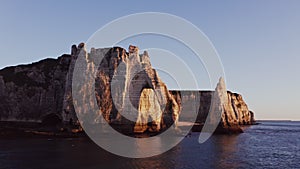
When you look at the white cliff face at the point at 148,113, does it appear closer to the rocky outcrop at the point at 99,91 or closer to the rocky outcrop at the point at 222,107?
the rocky outcrop at the point at 99,91

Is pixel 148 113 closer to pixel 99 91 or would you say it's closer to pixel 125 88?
pixel 125 88

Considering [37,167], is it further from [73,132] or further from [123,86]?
[123,86]

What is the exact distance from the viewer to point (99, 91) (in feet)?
258

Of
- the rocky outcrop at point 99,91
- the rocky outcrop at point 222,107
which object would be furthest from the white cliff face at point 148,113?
the rocky outcrop at point 222,107

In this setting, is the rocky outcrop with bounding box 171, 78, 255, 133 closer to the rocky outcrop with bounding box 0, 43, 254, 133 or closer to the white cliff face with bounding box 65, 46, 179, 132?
the rocky outcrop with bounding box 0, 43, 254, 133

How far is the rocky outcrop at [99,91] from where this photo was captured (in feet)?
251

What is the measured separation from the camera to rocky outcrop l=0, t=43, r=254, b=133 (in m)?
76.6

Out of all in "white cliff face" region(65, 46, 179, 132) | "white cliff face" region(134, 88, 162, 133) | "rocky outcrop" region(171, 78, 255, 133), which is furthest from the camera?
"rocky outcrop" region(171, 78, 255, 133)

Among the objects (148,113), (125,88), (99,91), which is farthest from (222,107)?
(99,91)

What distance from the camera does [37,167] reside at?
1199 inches

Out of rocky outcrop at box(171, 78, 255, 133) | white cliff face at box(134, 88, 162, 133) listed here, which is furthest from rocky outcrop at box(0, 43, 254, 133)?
rocky outcrop at box(171, 78, 255, 133)

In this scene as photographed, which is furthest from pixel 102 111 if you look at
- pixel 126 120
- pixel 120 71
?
pixel 120 71

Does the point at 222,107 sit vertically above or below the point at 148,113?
above

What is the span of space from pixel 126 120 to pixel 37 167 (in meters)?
44.2
